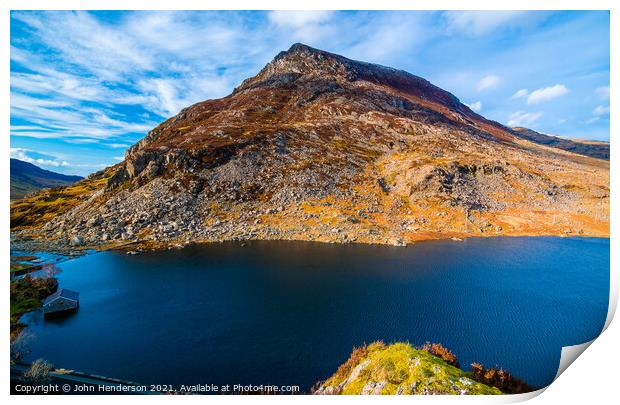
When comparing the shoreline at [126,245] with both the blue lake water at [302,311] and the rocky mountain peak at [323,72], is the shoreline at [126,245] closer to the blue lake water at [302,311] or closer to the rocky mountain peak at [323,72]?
the blue lake water at [302,311]

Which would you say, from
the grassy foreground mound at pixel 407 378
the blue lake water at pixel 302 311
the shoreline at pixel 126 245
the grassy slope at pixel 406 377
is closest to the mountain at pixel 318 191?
the shoreline at pixel 126 245

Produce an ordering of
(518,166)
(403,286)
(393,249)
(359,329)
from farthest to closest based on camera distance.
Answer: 1. (518,166)
2. (393,249)
3. (403,286)
4. (359,329)

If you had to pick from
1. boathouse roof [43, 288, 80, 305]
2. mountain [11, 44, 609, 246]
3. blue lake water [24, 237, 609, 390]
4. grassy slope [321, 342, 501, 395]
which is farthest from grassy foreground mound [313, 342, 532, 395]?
mountain [11, 44, 609, 246]

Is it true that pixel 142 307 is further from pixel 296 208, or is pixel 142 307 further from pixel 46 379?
pixel 296 208

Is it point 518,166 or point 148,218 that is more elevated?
point 518,166

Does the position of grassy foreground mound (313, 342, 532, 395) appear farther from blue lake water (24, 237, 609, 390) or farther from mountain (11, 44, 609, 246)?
mountain (11, 44, 609, 246)
